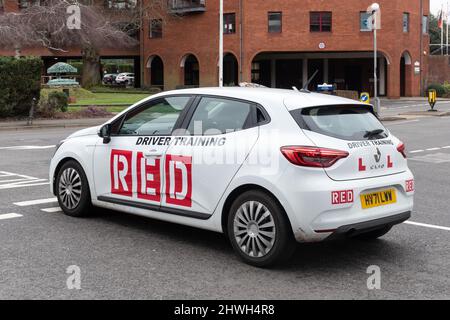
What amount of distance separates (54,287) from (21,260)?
0.92 m

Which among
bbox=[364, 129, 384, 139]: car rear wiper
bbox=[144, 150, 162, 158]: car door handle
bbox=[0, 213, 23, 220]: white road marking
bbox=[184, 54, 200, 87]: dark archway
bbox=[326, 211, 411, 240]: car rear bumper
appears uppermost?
bbox=[184, 54, 200, 87]: dark archway

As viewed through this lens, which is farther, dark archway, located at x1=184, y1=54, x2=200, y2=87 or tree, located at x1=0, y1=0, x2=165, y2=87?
dark archway, located at x1=184, y1=54, x2=200, y2=87

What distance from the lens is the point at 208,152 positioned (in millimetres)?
5824

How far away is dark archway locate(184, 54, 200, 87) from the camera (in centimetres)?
5362

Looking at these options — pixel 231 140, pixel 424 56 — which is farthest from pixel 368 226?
pixel 424 56

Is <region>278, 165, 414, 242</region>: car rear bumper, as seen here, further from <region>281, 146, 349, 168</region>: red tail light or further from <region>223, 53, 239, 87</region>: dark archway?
<region>223, 53, 239, 87</region>: dark archway

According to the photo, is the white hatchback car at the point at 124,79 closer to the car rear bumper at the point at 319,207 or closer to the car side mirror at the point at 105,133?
the car side mirror at the point at 105,133

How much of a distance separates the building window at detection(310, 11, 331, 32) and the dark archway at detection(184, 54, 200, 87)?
11.3 meters

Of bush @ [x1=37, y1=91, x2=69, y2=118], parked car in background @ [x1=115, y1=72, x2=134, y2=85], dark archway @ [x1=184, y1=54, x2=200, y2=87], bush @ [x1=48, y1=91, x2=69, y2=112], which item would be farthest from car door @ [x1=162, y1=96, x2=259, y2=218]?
parked car in background @ [x1=115, y1=72, x2=134, y2=85]

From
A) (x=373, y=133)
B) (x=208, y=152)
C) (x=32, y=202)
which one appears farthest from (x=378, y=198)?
(x=32, y=202)

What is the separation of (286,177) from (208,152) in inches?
36.6

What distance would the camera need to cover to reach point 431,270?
5.42 meters

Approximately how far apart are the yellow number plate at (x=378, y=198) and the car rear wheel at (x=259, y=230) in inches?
28.4

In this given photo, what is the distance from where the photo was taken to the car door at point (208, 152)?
18.6ft
